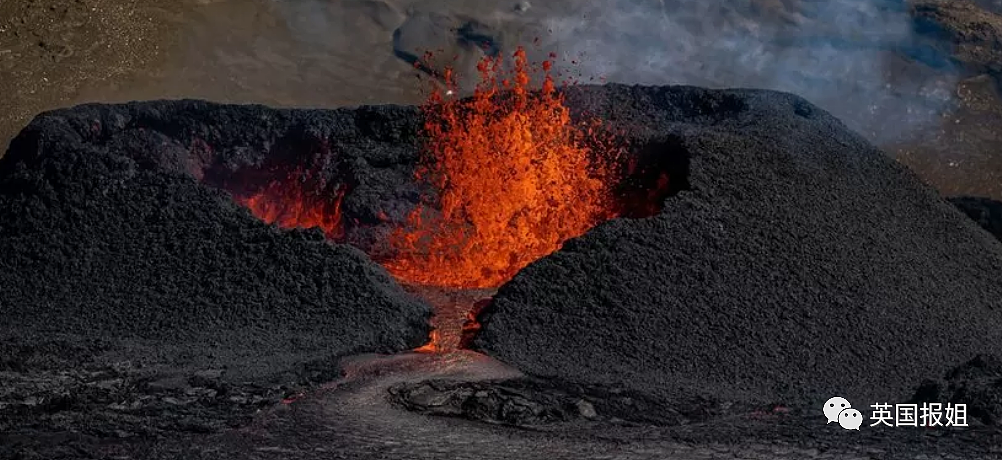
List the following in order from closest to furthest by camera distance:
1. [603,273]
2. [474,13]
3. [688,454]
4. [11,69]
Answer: [688,454]
[603,273]
[11,69]
[474,13]

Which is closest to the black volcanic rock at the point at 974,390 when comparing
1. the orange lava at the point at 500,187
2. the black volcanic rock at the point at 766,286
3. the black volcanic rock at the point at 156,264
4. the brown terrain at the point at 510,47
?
the black volcanic rock at the point at 766,286

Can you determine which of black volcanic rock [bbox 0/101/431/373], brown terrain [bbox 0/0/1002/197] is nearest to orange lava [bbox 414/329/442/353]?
black volcanic rock [bbox 0/101/431/373]

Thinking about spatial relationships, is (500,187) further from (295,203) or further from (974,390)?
(974,390)

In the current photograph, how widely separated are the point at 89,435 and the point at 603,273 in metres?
3.13

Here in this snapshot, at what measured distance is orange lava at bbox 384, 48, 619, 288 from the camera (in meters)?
8.16

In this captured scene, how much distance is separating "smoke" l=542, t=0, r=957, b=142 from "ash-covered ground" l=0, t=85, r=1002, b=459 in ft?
17.4

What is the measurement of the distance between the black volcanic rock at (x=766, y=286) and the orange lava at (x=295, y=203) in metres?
2.12

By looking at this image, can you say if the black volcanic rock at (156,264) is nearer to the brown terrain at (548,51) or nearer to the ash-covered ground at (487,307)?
the ash-covered ground at (487,307)

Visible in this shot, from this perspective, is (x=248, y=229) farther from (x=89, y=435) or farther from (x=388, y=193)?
(x=89, y=435)

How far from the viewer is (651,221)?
7.14 meters

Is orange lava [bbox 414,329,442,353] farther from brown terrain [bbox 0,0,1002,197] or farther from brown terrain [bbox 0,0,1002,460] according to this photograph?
brown terrain [bbox 0,0,1002,197]

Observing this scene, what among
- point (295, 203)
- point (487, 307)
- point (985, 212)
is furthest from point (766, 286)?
point (985, 212)

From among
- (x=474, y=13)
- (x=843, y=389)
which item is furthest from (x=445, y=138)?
(x=474, y=13)

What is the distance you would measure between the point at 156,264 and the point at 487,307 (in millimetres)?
2023
